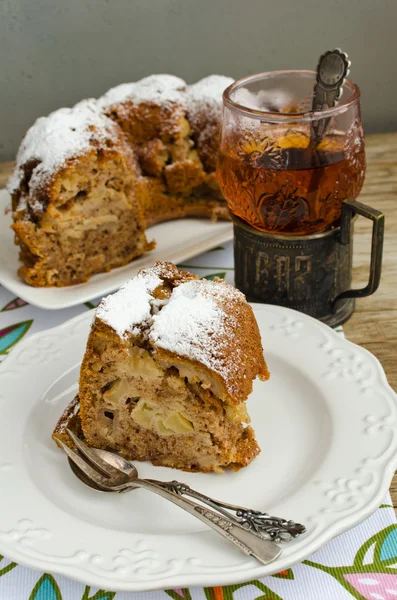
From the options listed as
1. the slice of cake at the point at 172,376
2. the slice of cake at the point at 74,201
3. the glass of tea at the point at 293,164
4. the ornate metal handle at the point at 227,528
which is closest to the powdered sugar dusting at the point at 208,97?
the slice of cake at the point at 74,201

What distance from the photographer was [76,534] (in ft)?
4.21

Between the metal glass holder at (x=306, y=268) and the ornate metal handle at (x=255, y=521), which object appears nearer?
the ornate metal handle at (x=255, y=521)

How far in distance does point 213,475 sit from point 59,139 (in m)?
1.17

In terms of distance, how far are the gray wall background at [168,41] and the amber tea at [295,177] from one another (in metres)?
1.29

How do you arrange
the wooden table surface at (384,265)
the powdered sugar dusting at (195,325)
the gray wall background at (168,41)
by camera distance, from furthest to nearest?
1. the gray wall background at (168,41)
2. the wooden table surface at (384,265)
3. the powdered sugar dusting at (195,325)

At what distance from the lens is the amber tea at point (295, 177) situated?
1800 mm

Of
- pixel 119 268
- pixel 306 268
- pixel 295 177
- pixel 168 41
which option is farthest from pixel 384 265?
pixel 168 41

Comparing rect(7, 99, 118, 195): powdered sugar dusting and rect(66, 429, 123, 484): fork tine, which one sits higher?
rect(7, 99, 118, 195): powdered sugar dusting

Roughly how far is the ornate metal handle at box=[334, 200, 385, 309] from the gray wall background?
1.46 metres

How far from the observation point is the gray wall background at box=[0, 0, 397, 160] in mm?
2908

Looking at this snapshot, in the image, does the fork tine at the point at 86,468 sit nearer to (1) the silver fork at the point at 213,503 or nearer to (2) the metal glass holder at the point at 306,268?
(1) the silver fork at the point at 213,503

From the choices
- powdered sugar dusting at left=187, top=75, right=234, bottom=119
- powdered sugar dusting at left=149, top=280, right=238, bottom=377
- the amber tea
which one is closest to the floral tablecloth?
powdered sugar dusting at left=149, top=280, right=238, bottom=377

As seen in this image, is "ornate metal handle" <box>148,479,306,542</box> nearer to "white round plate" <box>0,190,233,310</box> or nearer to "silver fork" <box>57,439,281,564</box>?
"silver fork" <box>57,439,281,564</box>

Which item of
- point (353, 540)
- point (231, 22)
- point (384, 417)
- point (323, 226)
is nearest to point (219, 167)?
point (323, 226)
